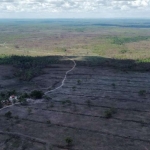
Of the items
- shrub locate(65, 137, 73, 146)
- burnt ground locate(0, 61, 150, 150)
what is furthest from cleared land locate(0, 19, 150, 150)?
shrub locate(65, 137, 73, 146)

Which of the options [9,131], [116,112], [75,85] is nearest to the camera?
[9,131]

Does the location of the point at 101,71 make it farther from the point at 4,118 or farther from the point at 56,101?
the point at 4,118

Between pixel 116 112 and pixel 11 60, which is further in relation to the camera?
pixel 11 60

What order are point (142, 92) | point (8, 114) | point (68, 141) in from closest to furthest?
point (68, 141)
point (8, 114)
point (142, 92)

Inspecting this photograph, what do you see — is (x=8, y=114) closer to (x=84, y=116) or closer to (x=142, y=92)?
(x=84, y=116)

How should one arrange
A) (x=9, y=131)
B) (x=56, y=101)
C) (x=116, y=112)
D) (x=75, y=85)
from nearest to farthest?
(x=9, y=131) → (x=116, y=112) → (x=56, y=101) → (x=75, y=85)

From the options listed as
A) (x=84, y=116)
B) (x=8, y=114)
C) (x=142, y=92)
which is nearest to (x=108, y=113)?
(x=84, y=116)

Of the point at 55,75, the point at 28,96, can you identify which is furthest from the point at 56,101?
the point at 55,75

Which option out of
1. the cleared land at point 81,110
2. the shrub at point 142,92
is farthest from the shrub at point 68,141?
the shrub at point 142,92
